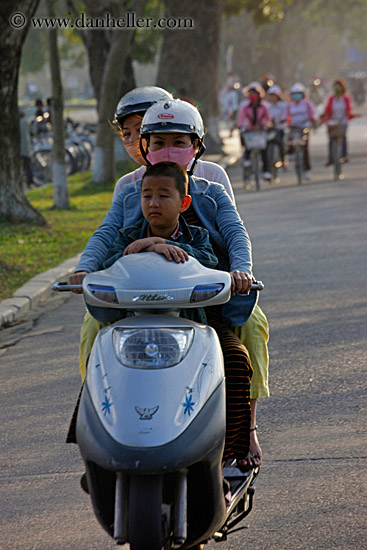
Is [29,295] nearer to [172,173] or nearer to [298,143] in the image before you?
[172,173]

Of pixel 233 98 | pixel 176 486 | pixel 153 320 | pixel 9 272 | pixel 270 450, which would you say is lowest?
pixel 233 98

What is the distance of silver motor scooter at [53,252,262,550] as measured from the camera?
2.94 meters

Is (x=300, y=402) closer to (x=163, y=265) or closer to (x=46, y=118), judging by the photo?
(x=163, y=265)

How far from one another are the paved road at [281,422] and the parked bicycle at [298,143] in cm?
916

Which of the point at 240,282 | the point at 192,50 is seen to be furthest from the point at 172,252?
the point at 192,50

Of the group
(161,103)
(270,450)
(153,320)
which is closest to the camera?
(153,320)

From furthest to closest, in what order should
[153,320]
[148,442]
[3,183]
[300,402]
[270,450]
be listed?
[3,183], [300,402], [270,450], [153,320], [148,442]

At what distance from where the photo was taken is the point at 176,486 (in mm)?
3031

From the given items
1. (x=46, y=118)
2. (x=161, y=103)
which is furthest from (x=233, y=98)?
(x=161, y=103)

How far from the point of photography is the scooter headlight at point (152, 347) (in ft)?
10.1

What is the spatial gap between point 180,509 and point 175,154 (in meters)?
1.56

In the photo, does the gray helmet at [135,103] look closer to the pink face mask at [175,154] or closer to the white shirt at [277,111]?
the pink face mask at [175,154]

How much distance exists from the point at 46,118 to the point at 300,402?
18276mm


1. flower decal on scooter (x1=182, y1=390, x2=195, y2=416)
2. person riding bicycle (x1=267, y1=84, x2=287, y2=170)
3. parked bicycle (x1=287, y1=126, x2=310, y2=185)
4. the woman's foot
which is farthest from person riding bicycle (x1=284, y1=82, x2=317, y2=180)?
flower decal on scooter (x1=182, y1=390, x2=195, y2=416)
